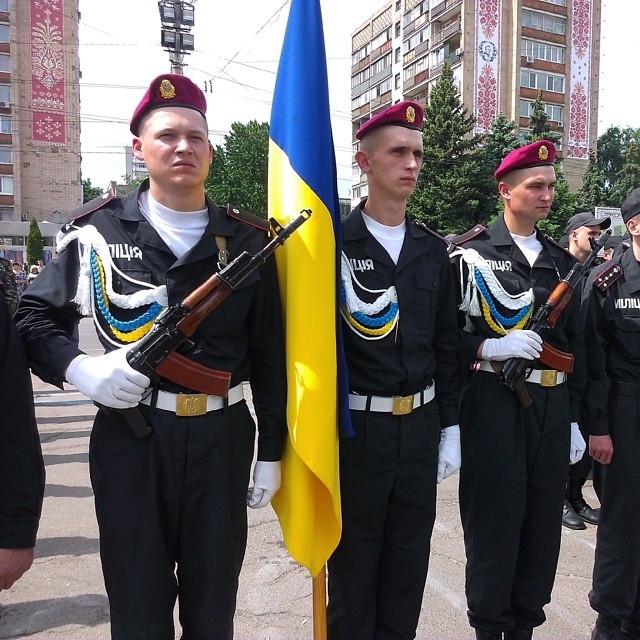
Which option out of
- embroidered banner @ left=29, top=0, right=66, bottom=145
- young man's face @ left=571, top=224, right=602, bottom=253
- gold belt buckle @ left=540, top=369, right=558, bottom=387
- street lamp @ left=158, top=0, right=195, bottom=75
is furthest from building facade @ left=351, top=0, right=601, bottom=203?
gold belt buckle @ left=540, top=369, right=558, bottom=387

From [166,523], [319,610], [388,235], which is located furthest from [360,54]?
[166,523]

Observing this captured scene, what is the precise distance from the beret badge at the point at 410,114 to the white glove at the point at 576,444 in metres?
1.66

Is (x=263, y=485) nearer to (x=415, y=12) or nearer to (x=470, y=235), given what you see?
(x=470, y=235)

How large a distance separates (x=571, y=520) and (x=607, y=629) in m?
1.71

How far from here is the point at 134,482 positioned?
197 cm

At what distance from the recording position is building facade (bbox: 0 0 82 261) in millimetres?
40219

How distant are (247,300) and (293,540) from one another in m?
0.97

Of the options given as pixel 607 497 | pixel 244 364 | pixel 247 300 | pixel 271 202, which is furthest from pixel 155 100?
pixel 607 497

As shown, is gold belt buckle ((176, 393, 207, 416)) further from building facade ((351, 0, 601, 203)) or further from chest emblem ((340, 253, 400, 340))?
building facade ((351, 0, 601, 203))

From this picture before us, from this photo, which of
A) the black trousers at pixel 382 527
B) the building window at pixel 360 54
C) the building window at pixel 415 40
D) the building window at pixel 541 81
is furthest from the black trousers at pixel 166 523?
the building window at pixel 360 54

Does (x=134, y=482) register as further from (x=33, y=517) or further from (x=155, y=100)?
(x=155, y=100)

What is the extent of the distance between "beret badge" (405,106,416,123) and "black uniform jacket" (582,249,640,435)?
1290mm

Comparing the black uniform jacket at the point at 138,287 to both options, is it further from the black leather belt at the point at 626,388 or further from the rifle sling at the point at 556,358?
the black leather belt at the point at 626,388

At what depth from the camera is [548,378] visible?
2812 mm
